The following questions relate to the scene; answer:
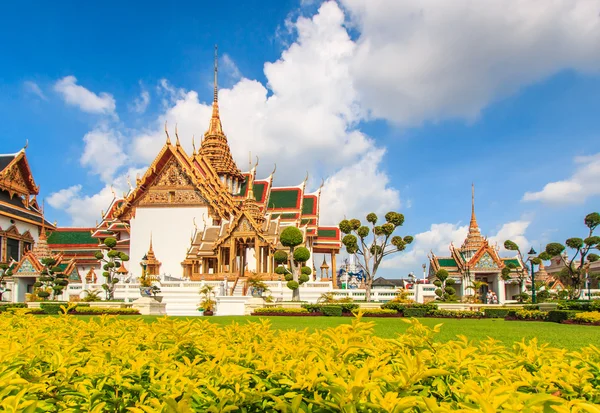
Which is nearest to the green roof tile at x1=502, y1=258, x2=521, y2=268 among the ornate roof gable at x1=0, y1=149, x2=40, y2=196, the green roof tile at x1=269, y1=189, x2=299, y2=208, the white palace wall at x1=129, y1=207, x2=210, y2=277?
the green roof tile at x1=269, y1=189, x2=299, y2=208

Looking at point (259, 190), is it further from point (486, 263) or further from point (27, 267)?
point (486, 263)

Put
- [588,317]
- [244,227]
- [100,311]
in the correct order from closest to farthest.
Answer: [588,317] < [100,311] < [244,227]

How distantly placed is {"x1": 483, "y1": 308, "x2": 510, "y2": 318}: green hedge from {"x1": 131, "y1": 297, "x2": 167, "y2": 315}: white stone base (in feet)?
35.9

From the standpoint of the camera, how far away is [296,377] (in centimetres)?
197

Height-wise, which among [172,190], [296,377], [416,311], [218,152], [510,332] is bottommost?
[416,311]

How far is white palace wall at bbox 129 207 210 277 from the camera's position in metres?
30.0

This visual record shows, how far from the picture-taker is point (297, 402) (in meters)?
1.58

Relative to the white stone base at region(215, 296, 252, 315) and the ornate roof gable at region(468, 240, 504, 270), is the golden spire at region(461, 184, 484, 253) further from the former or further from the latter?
the white stone base at region(215, 296, 252, 315)

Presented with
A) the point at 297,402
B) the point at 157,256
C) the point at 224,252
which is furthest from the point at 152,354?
the point at 157,256

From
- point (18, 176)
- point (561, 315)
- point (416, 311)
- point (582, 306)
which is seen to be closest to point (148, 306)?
point (416, 311)

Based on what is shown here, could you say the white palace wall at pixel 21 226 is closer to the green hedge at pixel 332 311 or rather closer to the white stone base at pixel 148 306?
the white stone base at pixel 148 306

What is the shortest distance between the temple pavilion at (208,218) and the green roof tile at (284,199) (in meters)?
0.08

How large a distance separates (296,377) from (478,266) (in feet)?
99.0

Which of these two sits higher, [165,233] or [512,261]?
[165,233]
